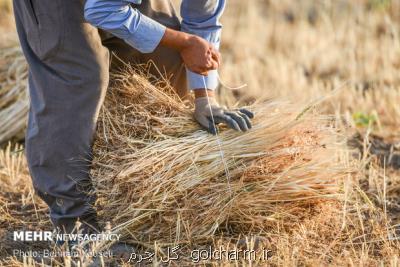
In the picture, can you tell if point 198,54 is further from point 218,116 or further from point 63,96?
point 63,96

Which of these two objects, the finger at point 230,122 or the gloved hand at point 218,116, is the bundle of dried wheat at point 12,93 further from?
the finger at point 230,122

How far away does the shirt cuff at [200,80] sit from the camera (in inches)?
145

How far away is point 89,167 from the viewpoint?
3582 millimetres

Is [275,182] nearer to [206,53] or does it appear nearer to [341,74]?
[206,53]

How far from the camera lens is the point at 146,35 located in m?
3.35

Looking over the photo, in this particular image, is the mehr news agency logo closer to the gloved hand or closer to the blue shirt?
the gloved hand

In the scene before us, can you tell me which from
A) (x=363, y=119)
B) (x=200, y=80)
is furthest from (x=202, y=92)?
(x=363, y=119)

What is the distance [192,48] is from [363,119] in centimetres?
233

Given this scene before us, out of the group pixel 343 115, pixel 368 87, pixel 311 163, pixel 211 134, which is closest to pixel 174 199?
Result: pixel 211 134

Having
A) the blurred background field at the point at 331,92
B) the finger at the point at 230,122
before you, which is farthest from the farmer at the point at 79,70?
the blurred background field at the point at 331,92

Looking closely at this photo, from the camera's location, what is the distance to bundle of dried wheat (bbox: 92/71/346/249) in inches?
137

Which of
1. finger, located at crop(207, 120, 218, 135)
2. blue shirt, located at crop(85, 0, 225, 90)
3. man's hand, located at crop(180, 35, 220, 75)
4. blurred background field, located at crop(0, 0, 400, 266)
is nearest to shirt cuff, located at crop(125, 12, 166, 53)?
blue shirt, located at crop(85, 0, 225, 90)

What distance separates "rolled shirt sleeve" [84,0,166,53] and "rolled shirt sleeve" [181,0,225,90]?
30 centimetres

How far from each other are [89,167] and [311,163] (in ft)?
2.95
